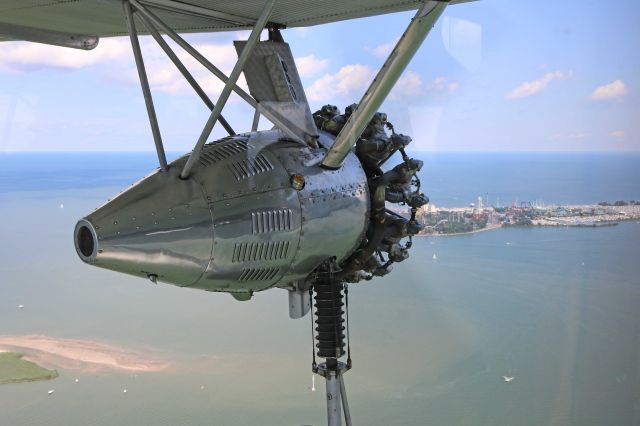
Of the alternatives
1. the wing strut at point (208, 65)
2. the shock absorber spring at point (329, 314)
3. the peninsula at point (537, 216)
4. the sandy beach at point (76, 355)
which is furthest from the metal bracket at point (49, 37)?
the sandy beach at point (76, 355)

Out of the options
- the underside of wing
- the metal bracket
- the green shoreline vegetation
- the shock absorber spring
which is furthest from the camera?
the green shoreline vegetation

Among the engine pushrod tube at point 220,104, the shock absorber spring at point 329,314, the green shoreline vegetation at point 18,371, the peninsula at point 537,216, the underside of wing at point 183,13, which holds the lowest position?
the green shoreline vegetation at point 18,371

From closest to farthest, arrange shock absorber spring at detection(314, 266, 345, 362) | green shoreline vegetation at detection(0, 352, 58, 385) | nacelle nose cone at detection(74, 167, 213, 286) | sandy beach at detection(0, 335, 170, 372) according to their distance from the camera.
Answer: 1. nacelle nose cone at detection(74, 167, 213, 286)
2. shock absorber spring at detection(314, 266, 345, 362)
3. green shoreline vegetation at detection(0, 352, 58, 385)
4. sandy beach at detection(0, 335, 170, 372)

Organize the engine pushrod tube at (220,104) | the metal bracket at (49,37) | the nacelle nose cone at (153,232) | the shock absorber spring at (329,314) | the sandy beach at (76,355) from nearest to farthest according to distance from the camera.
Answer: the nacelle nose cone at (153,232) < the engine pushrod tube at (220,104) < the shock absorber spring at (329,314) < the metal bracket at (49,37) < the sandy beach at (76,355)

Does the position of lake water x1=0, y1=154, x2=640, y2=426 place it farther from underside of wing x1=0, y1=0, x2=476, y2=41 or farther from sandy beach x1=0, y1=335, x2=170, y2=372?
underside of wing x1=0, y1=0, x2=476, y2=41

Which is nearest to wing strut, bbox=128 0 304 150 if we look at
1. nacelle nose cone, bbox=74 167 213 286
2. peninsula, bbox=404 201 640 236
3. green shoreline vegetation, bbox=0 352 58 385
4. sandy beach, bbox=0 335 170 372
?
nacelle nose cone, bbox=74 167 213 286

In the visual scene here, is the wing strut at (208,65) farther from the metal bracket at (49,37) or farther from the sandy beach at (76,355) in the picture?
the sandy beach at (76,355)

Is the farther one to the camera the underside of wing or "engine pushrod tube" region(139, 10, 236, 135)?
the underside of wing
